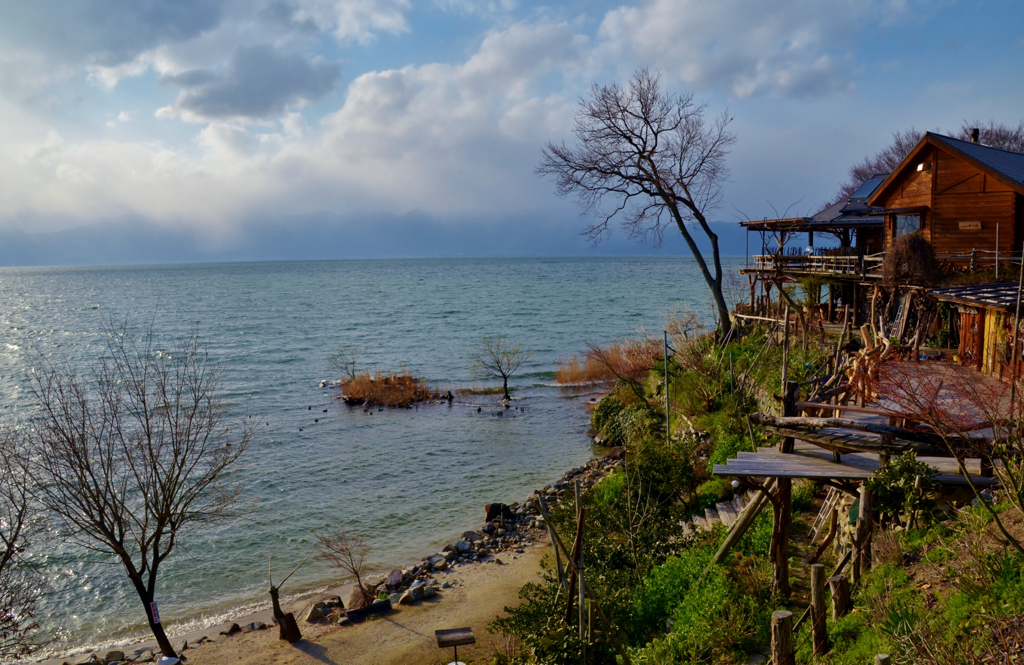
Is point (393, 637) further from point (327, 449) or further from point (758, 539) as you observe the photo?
point (327, 449)

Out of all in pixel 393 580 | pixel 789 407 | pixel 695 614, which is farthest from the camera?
pixel 393 580

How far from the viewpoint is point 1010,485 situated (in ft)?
22.9

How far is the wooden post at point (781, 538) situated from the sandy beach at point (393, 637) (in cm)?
600

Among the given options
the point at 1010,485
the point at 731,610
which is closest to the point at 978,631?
the point at 1010,485

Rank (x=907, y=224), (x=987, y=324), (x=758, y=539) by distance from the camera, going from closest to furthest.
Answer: (x=758, y=539) → (x=987, y=324) → (x=907, y=224)

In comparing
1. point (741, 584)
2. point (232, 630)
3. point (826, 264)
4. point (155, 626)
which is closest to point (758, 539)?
point (741, 584)

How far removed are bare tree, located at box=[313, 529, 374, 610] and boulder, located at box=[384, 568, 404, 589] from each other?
0.54 metres

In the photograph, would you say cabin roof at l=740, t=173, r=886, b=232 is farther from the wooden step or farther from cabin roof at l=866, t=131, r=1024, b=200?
the wooden step

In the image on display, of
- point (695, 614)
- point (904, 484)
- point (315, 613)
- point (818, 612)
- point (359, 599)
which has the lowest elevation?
point (315, 613)

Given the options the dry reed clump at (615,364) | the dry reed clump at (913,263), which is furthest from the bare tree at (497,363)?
the dry reed clump at (913,263)

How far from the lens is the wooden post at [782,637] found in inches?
270

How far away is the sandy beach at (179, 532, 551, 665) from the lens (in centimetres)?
1412

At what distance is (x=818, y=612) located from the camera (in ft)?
26.5

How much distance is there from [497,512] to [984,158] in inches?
918
